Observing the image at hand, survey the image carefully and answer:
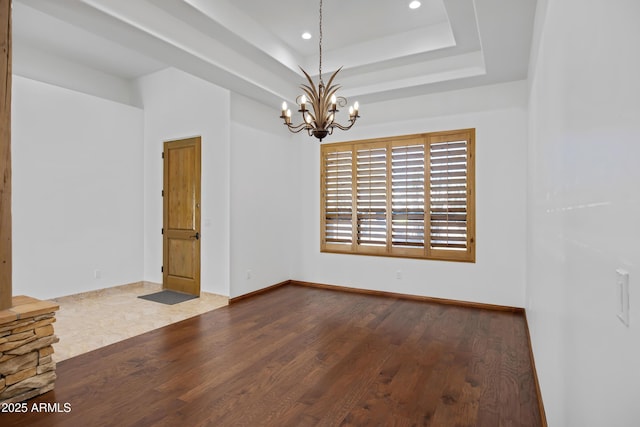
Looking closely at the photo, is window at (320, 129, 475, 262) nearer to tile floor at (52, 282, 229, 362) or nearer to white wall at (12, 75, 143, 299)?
tile floor at (52, 282, 229, 362)

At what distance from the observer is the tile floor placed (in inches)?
139

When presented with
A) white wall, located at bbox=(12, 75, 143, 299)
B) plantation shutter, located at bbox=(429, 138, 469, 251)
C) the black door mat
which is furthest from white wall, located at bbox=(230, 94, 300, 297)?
plantation shutter, located at bbox=(429, 138, 469, 251)

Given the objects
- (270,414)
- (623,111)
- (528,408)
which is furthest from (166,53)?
(528,408)

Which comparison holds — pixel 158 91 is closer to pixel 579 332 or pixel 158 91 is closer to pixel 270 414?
pixel 270 414

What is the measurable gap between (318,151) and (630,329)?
211 inches

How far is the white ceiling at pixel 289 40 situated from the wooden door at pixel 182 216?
1415mm

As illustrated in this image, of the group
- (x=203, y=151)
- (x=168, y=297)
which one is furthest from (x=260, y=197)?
(x=168, y=297)

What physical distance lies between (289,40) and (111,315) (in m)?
4.23

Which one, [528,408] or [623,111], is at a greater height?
[623,111]

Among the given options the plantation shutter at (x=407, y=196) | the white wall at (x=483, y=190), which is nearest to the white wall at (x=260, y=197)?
the white wall at (x=483, y=190)

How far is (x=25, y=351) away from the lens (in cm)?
241

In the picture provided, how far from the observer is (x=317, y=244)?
5.95 meters

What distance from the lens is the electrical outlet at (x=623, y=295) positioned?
83cm

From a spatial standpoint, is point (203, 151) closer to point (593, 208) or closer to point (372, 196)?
point (372, 196)
